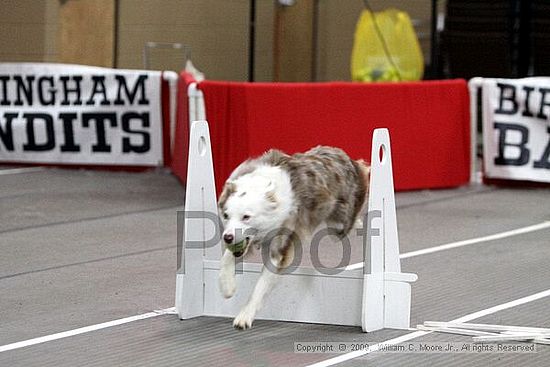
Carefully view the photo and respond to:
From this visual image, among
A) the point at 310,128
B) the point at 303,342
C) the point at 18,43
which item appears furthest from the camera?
the point at 18,43

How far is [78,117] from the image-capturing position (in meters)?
12.6

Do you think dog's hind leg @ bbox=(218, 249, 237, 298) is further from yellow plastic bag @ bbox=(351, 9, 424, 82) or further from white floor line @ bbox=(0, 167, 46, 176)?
yellow plastic bag @ bbox=(351, 9, 424, 82)

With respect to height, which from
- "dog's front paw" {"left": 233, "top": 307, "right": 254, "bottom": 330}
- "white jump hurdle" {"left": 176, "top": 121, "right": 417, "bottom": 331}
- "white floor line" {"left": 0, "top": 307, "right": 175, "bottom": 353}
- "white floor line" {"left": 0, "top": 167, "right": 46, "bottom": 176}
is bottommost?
"white floor line" {"left": 0, "top": 167, "right": 46, "bottom": 176}

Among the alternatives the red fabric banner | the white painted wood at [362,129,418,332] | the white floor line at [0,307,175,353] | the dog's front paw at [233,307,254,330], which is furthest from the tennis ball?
the red fabric banner

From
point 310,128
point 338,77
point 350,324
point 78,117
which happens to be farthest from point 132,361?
point 338,77

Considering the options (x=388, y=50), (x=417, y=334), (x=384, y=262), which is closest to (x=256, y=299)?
(x=384, y=262)

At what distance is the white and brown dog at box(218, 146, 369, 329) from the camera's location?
18.6 feet

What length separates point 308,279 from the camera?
618cm

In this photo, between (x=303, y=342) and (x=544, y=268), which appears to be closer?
(x=303, y=342)

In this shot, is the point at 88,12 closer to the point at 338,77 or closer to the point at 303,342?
the point at 338,77

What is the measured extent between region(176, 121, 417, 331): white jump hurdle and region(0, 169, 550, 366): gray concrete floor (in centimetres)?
9

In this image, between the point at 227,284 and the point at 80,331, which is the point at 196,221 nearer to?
the point at 227,284

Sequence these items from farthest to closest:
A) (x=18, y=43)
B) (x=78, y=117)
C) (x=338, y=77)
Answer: (x=338, y=77) < (x=18, y=43) < (x=78, y=117)

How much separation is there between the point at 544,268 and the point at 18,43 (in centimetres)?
820
